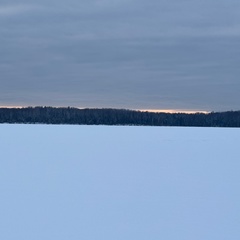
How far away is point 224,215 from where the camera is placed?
289 inches

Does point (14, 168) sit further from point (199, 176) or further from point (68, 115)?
point (68, 115)

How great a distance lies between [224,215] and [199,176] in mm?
4441

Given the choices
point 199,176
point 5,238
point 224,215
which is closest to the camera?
point 5,238

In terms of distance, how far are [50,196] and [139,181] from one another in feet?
8.28

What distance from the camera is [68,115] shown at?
59.1 metres

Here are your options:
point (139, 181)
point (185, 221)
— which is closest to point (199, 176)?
point (139, 181)

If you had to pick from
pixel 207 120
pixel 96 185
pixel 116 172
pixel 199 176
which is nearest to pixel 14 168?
pixel 116 172

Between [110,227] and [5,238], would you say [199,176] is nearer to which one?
[110,227]

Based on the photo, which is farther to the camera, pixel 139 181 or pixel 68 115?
pixel 68 115

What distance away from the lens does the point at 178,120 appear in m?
60.9

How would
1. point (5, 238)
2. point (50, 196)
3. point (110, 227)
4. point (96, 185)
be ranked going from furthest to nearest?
point (96, 185) → point (50, 196) → point (110, 227) → point (5, 238)

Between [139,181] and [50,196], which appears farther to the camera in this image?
[139,181]

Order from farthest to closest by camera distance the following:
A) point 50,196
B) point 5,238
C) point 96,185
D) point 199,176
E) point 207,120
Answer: point 207,120 → point 199,176 → point 96,185 → point 50,196 → point 5,238

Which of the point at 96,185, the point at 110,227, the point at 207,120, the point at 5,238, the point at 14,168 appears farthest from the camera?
the point at 207,120
